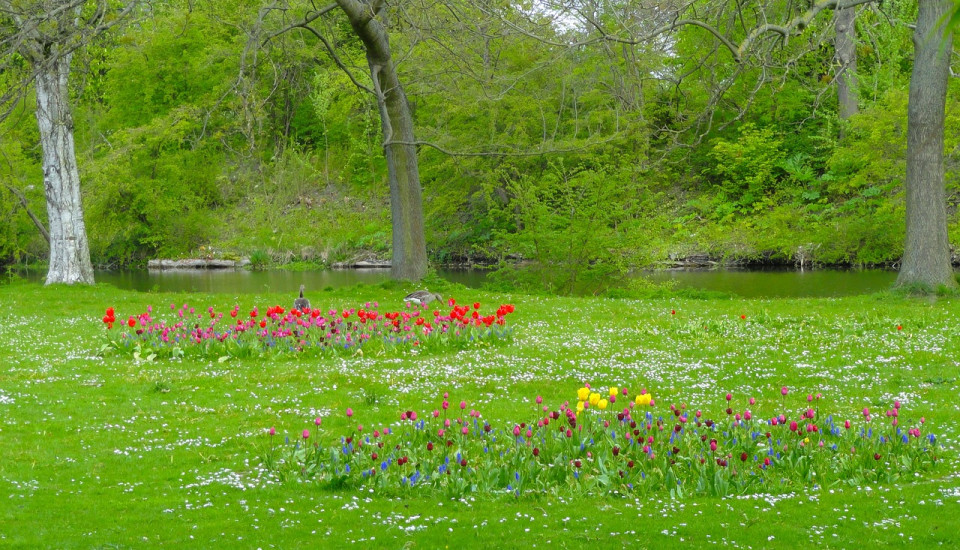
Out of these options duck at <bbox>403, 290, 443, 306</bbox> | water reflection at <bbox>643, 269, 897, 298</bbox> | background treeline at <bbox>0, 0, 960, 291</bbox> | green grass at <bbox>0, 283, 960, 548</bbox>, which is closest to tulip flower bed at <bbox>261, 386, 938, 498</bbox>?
green grass at <bbox>0, 283, 960, 548</bbox>

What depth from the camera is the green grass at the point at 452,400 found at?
6598 millimetres

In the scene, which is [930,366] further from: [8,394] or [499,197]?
[499,197]

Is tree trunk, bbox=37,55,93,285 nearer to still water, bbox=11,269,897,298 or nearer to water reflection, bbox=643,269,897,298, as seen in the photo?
still water, bbox=11,269,897,298

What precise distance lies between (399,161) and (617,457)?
19.5 meters

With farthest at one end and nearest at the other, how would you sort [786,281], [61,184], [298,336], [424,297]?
[786,281] → [61,184] → [424,297] → [298,336]

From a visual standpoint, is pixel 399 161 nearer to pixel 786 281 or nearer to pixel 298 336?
pixel 298 336

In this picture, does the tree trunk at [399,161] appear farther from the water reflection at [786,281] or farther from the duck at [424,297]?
the water reflection at [786,281]

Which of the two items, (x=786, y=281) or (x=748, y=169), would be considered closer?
(x=786, y=281)

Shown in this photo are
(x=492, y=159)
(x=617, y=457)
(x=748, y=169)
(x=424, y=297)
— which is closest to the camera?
(x=617, y=457)

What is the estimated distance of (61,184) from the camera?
2747cm

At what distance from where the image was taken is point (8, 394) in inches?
472

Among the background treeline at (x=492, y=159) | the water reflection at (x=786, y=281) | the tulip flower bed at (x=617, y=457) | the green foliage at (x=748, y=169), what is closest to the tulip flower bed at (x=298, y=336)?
the tulip flower bed at (x=617, y=457)

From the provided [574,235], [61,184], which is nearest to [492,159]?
[574,235]

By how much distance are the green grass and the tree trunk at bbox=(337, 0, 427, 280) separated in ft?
16.5
